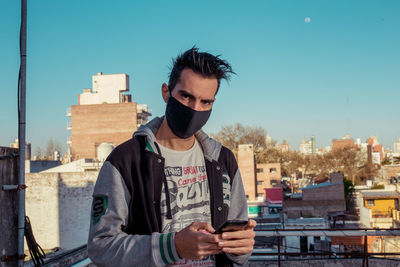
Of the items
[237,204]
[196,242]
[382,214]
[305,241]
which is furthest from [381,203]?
[196,242]

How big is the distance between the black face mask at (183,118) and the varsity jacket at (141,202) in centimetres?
13

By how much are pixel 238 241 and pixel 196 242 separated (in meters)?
0.17

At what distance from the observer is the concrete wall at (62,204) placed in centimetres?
2248

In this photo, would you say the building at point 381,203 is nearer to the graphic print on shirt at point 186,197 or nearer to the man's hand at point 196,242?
the graphic print on shirt at point 186,197

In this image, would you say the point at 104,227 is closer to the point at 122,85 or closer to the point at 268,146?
the point at 122,85

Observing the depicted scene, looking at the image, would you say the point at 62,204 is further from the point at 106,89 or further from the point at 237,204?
the point at 106,89

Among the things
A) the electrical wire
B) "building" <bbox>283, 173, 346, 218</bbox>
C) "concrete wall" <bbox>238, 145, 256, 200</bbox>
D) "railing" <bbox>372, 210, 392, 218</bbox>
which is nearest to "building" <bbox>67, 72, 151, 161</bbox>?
"concrete wall" <bbox>238, 145, 256, 200</bbox>

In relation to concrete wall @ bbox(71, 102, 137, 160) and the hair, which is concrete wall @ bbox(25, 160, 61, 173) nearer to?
concrete wall @ bbox(71, 102, 137, 160)

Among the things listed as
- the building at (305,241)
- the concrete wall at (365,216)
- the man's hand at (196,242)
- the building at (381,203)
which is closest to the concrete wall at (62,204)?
the building at (305,241)

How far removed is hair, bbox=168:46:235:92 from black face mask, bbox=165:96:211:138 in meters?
0.11

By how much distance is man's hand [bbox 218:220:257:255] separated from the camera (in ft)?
4.63

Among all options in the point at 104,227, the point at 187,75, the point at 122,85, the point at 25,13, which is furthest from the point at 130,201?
the point at 122,85

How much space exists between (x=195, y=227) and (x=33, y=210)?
23.9 metres

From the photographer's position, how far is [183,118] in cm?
191
